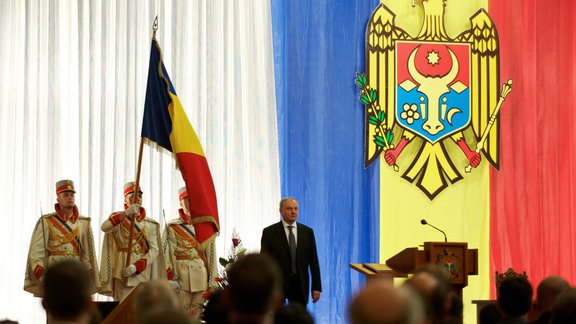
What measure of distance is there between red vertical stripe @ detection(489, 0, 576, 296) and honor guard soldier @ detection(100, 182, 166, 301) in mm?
3938

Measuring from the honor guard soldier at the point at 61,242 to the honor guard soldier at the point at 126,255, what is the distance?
17 centimetres

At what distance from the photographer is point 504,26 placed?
412 inches

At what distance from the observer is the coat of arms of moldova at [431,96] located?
1011cm

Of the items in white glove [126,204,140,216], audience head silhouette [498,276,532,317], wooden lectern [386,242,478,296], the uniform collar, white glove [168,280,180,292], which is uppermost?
white glove [126,204,140,216]

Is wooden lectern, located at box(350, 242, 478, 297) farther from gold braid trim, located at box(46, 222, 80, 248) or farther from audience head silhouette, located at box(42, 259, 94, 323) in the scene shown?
audience head silhouette, located at box(42, 259, 94, 323)

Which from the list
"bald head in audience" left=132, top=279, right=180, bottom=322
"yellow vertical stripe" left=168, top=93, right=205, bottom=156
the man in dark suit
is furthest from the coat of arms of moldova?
"bald head in audience" left=132, top=279, right=180, bottom=322

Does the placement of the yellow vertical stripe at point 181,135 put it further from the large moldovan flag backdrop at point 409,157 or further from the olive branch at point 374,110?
the olive branch at point 374,110

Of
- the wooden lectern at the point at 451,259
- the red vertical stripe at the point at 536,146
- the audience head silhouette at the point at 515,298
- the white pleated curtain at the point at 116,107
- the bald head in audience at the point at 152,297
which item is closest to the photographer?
the bald head in audience at the point at 152,297

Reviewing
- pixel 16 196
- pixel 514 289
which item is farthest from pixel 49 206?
pixel 514 289

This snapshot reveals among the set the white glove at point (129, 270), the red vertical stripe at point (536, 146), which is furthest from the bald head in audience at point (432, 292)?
the red vertical stripe at point (536, 146)

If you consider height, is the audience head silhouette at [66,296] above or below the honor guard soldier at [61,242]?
above

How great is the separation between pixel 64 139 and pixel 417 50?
3963mm

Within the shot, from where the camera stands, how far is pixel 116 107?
9.50 meters

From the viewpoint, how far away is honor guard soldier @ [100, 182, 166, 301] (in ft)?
27.1
